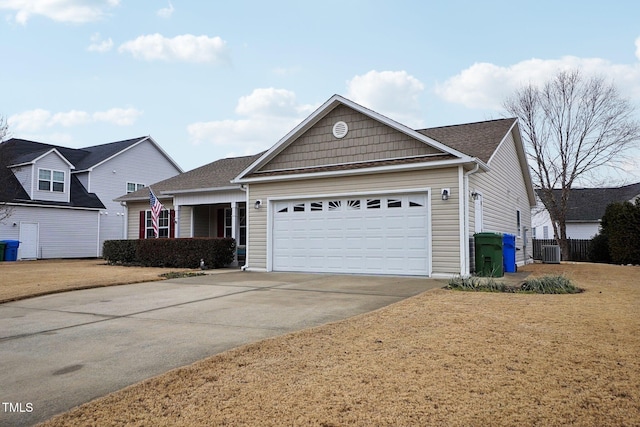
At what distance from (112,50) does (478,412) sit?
55.1 feet

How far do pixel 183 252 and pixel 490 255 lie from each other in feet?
33.6

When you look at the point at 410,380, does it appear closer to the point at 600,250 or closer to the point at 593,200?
the point at 600,250

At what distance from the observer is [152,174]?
30344 millimetres

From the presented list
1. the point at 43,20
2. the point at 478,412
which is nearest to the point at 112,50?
the point at 43,20

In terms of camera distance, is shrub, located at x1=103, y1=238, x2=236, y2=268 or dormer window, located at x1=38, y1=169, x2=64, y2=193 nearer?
shrub, located at x1=103, y1=238, x2=236, y2=268

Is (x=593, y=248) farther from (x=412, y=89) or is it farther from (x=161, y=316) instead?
(x=161, y=316)

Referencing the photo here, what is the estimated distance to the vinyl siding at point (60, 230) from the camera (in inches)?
902

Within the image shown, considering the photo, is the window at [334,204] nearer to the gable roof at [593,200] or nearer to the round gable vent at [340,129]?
the round gable vent at [340,129]

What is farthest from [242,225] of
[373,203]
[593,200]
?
[593,200]

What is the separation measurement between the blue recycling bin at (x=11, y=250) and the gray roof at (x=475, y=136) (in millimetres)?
20054

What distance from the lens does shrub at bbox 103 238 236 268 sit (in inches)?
611

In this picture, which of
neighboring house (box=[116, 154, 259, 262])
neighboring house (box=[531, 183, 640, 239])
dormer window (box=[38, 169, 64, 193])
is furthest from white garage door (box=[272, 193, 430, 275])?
neighboring house (box=[531, 183, 640, 239])

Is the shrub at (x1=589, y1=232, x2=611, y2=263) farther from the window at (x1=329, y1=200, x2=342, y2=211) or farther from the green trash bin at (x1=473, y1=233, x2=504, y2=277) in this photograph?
the window at (x1=329, y1=200, x2=342, y2=211)

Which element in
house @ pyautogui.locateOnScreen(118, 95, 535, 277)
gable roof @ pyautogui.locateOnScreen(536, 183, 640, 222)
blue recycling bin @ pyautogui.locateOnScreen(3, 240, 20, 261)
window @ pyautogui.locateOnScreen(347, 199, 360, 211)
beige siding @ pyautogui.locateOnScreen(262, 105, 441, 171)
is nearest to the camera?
house @ pyautogui.locateOnScreen(118, 95, 535, 277)
